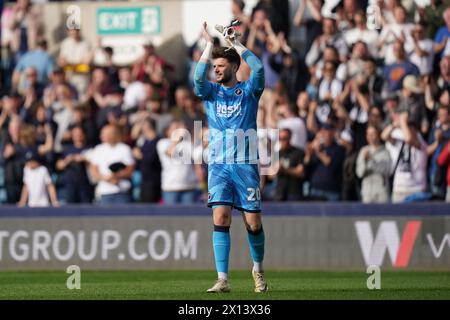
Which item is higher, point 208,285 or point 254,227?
point 254,227

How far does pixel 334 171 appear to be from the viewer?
829 inches

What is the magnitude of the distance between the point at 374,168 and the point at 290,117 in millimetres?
2137

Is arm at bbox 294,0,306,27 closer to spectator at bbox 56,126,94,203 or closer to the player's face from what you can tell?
spectator at bbox 56,126,94,203

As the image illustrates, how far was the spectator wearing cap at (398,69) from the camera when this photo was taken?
2167 cm

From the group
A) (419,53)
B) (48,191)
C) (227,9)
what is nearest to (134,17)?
(227,9)

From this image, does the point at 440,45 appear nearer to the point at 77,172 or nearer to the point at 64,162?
the point at 77,172

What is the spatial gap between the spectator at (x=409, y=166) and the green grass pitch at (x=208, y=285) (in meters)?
1.95

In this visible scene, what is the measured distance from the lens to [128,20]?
86.9ft

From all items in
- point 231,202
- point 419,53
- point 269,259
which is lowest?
point 269,259

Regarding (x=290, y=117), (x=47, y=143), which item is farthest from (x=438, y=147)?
(x=47, y=143)

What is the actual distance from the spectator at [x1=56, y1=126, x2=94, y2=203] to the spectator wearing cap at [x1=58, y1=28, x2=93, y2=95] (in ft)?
11.1

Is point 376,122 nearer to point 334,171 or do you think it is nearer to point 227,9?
point 334,171

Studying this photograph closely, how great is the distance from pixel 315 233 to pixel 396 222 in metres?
1.37

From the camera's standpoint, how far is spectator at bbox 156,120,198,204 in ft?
70.4
